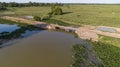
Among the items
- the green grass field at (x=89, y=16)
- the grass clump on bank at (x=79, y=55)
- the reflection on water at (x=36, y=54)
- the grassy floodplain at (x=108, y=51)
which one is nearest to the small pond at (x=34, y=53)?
the reflection on water at (x=36, y=54)

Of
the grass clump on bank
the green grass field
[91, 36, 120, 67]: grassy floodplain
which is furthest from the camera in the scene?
the green grass field

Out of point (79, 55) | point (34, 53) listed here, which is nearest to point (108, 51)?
point (79, 55)

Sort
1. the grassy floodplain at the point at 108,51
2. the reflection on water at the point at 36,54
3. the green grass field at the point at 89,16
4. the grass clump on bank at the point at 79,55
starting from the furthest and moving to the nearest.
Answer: the green grass field at the point at 89,16
the grassy floodplain at the point at 108,51
the grass clump on bank at the point at 79,55
the reflection on water at the point at 36,54

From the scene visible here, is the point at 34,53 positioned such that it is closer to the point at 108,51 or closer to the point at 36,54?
the point at 36,54

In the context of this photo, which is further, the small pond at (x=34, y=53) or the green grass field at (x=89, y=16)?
the green grass field at (x=89, y=16)

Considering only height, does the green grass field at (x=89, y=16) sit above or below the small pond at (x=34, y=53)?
below

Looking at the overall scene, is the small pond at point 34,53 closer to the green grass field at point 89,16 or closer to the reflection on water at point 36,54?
the reflection on water at point 36,54

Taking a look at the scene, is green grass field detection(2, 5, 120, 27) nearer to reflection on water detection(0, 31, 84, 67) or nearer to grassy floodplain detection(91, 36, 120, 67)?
grassy floodplain detection(91, 36, 120, 67)

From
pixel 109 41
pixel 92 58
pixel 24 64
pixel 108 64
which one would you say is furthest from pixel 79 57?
pixel 109 41

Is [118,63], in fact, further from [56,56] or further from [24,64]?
[24,64]

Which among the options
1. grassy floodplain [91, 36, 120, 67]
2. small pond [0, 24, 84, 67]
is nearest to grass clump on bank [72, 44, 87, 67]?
small pond [0, 24, 84, 67]
